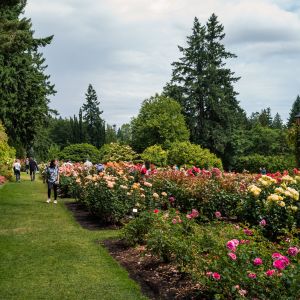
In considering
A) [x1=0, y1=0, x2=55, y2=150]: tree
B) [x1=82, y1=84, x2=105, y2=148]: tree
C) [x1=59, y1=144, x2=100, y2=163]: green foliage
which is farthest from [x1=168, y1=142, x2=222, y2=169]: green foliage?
[x1=82, y1=84, x2=105, y2=148]: tree

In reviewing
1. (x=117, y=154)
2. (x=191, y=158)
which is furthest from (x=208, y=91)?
(x=191, y=158)

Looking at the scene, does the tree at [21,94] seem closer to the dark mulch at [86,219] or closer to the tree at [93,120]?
the dark mulch at [86,219]

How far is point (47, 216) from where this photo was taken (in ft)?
39.8

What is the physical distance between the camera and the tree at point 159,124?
149 ft

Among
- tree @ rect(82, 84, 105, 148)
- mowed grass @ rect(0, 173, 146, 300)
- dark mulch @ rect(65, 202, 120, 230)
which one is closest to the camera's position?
mowed grass @ rect(0, 173, 146, 300)

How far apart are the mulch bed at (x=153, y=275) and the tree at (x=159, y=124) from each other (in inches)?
1455

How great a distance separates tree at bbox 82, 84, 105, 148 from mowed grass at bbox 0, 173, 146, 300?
66.9m

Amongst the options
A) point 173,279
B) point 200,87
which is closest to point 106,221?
point 173,279

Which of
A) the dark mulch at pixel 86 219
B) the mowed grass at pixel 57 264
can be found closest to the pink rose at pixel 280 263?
the mowed grass at pixel 57 264

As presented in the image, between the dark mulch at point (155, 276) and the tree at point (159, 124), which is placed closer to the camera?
the dark mulch at point (155, 276)

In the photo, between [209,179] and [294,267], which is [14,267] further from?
[209,179]

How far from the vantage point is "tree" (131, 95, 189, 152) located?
45.3 metres

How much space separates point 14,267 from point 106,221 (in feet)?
14.3

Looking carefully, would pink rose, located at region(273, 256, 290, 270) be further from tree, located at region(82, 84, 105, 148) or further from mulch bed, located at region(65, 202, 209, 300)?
tree, located at region(82, 84, 105, 148)
